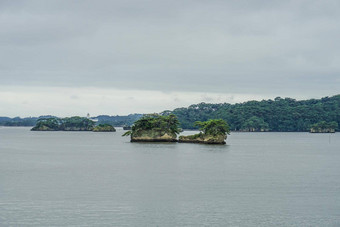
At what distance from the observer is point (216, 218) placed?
1629 inches

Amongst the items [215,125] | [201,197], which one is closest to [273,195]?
[201,197]

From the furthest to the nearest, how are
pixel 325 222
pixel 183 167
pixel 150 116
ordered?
pixel 150 116, pixel 183 167, pixel 325 222

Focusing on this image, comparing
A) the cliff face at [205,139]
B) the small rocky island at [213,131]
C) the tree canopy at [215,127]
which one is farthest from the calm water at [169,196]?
the cliff face at [205,139]

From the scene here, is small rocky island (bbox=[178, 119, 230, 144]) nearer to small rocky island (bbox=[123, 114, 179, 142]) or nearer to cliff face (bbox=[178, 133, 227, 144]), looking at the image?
cliff face (bbox=[178, 133, 227, 144])

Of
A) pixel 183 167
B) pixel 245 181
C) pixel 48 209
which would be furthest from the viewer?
pixel 183 167

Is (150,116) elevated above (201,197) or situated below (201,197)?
above

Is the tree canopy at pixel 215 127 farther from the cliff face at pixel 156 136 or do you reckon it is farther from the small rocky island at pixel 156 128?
the cliff face at pixel 156 136

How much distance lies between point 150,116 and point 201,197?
10626 centimetres

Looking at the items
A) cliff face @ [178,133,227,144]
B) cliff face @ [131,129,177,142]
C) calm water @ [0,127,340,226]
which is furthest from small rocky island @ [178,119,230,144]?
calm water @ [0,127,340,226]

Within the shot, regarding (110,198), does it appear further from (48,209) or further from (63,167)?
(63,167)

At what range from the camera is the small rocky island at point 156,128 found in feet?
506

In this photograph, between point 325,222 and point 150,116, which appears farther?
point 150,116

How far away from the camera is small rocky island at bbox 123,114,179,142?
154m

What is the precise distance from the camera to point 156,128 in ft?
513
